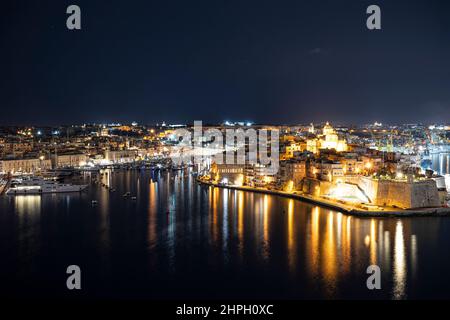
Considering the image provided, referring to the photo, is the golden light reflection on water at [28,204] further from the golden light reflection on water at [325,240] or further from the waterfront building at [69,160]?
the waterfront building at [69,160]

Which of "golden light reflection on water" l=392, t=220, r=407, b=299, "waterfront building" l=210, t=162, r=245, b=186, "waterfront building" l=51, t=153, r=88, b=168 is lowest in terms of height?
"golden light reflection on water" l=392, t=220, r=407, b=299

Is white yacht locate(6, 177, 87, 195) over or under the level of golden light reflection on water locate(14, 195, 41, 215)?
over

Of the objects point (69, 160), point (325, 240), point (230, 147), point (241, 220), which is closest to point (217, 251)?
point (325, 240)

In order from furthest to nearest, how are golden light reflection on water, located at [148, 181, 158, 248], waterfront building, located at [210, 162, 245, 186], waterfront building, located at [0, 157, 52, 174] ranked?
waterfront building, located at [0, 157, 52, 174]
waterfront building, located at [210, 162, 245, 186]
golden light reflection on water, located at [148, 181, 158, 248]

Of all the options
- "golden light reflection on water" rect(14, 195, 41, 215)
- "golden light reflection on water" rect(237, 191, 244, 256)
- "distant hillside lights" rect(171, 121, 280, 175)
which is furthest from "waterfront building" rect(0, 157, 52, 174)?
"golden light reflection on water" rect(237, 191, 244, 256)

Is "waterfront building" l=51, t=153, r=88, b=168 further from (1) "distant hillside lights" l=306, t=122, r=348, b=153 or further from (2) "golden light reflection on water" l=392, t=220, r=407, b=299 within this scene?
(2) "golden light reflection on water" l=392, t=220, r=407, b=299
